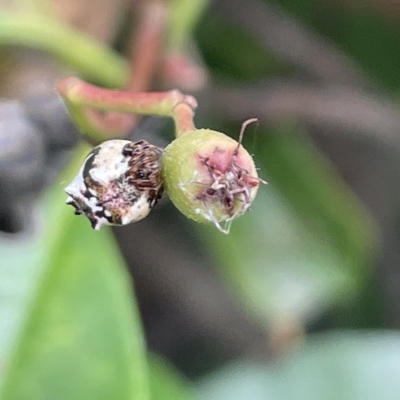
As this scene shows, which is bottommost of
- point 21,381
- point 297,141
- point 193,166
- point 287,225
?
point 21,381

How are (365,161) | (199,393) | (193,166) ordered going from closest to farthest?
(193,166)
(199,393)
(365,161)

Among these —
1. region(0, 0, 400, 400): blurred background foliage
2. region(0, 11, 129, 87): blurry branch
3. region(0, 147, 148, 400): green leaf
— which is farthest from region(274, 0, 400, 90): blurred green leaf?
region(0, 147, 148, 400): green leaf

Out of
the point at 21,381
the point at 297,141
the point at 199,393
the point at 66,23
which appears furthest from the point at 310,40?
the point at 21,381

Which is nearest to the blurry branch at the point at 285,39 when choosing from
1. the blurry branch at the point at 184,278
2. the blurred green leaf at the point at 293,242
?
→ the blurred green leaf at the point at 293,242

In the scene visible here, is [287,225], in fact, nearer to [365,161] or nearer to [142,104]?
[365,161]

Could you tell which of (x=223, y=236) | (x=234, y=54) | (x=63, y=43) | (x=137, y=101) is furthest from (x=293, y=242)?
(x=137, y=101)

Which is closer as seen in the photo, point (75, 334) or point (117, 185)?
point (117, 185)

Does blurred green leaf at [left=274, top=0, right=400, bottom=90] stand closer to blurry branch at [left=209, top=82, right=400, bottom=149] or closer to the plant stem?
blurry branch at [left=209, top=82, right=400, bottom=149]

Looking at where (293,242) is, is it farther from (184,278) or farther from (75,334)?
(75,334)
